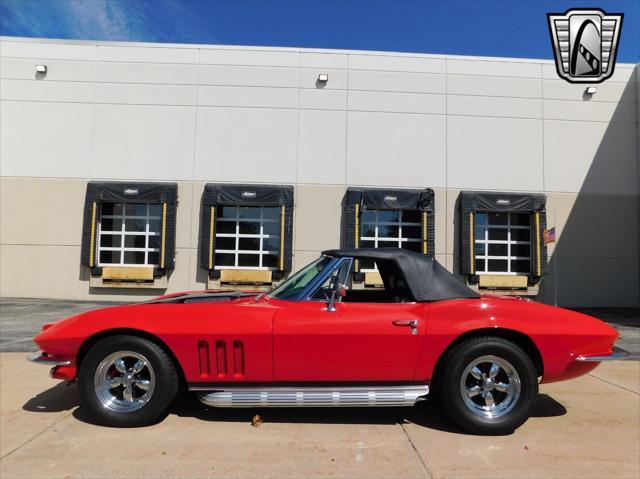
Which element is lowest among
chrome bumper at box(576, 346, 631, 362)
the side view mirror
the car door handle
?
chrome bumper at box(576, 346, 631, 362)

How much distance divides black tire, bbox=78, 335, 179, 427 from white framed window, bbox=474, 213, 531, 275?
11684 mm

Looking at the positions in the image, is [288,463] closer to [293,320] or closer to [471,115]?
[293,320]

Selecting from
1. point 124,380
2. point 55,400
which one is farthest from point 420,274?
point 55,400

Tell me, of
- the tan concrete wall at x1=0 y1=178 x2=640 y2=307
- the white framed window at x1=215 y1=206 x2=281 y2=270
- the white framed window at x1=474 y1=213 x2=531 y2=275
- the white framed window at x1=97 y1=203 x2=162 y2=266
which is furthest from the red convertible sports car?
the white framed window at x1=474 y1=213 x2=531 y2=275

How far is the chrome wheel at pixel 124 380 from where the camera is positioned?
3.46 metres

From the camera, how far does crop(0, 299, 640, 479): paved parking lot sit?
286 cm

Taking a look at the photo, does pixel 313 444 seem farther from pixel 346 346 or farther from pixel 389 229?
pixel 389 229

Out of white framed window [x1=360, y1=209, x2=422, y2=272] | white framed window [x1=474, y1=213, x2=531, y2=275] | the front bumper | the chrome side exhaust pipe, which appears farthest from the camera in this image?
white framed window [x1=474, y1=213, x2=531, y2=275]

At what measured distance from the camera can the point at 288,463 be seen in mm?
2941

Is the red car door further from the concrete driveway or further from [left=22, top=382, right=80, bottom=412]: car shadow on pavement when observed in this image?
[left=22, top=382, right=80, bottom=412]: car shadow on pavement

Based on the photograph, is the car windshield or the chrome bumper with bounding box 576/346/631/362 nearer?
the chrome bumper with bounding box 576/346/631/362

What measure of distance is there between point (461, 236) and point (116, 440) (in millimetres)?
11304

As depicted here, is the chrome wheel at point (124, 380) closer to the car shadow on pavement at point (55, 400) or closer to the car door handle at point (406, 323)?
the car shadow on pavement at point (55, 400)

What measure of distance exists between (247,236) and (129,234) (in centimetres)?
348
